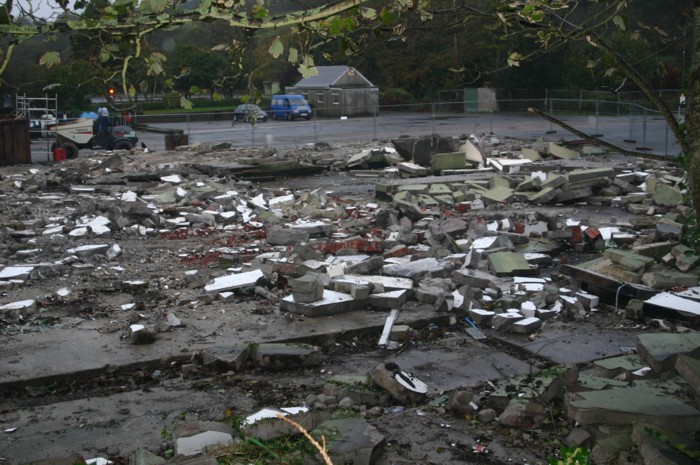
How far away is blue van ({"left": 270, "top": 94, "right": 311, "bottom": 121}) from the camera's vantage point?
47.6 metres

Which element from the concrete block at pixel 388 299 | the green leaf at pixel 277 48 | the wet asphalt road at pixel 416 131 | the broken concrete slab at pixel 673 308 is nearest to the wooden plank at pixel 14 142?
the wet asphalt road at pixel 416 131

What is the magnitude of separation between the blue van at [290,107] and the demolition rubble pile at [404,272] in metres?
28.0

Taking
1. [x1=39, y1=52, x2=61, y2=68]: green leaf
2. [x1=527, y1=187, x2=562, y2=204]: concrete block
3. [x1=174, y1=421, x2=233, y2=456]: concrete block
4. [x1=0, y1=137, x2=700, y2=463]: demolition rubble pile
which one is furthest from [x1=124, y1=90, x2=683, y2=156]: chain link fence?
[x1=39, y1=52, x2=61, y2=68]: green leaf

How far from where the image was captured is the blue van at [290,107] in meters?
47.6

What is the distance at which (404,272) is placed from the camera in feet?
32.0

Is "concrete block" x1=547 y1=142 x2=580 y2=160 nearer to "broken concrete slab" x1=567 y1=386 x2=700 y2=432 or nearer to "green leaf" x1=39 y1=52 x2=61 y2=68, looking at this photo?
"broken concrete slab" x1=567 y1=386 x2=700 y2=432

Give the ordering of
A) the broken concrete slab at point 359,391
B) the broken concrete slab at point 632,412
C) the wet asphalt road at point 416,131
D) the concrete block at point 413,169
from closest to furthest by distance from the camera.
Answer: the broken concrete slab at point 632,412 → the broken concrete slab at point 359,391 → the concrete block at point 413,169 → the wet asphalt road at point 416,131

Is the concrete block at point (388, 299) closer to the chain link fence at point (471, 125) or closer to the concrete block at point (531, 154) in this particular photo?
the concrete block at point (531, 154)

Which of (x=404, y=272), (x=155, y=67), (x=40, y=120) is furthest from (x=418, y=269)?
(x=40, y=120)

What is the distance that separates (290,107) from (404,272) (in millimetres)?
38958

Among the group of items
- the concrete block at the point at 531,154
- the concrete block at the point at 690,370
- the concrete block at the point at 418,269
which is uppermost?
the concrete block at the point at 531,154

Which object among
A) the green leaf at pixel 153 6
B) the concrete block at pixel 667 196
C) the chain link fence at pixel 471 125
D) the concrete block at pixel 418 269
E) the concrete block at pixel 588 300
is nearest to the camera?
the green leaf at pixel 153 6

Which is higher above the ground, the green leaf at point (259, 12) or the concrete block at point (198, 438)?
the green leaf at point (259, 12)

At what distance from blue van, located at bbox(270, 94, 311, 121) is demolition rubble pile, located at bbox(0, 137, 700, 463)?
91.7 feet
